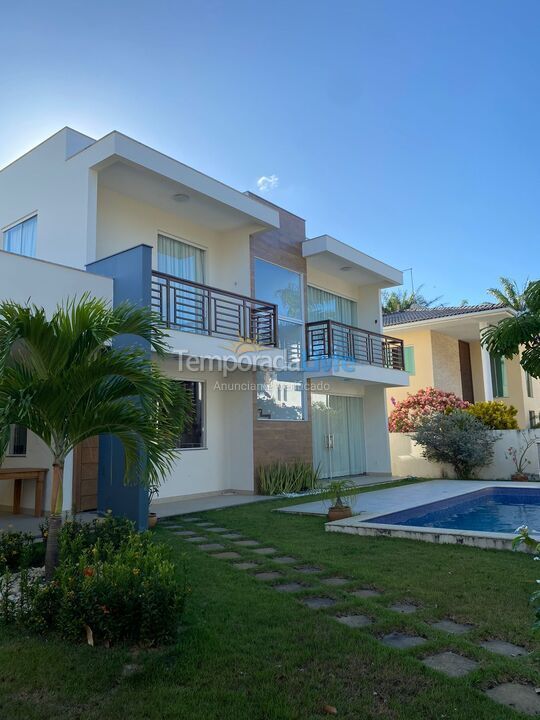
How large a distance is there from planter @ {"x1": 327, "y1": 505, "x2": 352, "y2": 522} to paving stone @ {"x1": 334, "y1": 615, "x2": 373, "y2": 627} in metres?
5.18

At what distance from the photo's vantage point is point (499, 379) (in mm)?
25031

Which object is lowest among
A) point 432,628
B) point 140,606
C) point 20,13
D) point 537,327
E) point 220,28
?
point 432,628

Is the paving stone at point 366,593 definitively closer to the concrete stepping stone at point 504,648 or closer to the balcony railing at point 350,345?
the concrete stepping stone at point 504,648

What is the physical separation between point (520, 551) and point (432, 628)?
3.58 metres

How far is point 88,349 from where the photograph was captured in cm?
571

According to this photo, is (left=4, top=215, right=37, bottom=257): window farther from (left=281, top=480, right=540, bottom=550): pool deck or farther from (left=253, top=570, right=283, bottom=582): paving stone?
(left=253, top=570, right=283, bottom=582): paving stone

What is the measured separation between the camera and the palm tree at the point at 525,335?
469 centimetres

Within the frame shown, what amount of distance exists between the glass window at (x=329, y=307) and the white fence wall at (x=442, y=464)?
4720mm

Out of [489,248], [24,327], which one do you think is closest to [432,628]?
[24,327]

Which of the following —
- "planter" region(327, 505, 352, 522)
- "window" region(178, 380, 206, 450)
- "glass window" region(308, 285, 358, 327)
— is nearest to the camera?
"planter" region(327, 505, 352, 522)

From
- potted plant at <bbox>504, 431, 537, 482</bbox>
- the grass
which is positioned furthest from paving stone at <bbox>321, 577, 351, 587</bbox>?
potted plant at <bbox>504, 431, 537, 482</bbox>

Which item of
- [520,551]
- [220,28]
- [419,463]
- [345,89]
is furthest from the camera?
[419,463]

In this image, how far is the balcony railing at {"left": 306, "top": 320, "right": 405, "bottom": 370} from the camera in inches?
663

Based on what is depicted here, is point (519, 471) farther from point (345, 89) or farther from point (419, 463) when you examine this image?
point (345, 89)
